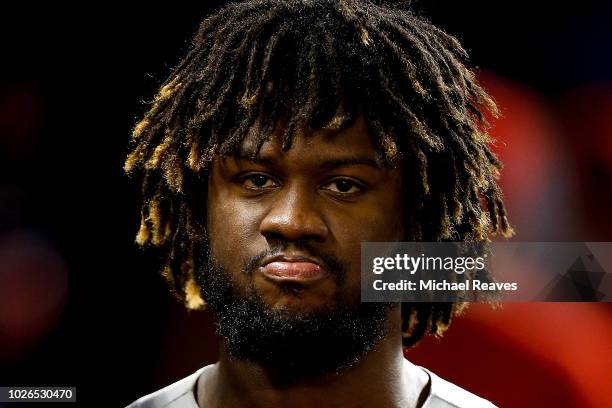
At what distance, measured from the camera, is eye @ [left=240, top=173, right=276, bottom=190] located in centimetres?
190

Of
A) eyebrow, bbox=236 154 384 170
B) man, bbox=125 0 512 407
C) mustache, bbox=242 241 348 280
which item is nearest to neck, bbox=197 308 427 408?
man, bbox=125 0 512 407

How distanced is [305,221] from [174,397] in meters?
0.52

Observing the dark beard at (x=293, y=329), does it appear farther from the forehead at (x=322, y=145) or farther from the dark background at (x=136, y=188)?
the dark background at (x=136, y=188)

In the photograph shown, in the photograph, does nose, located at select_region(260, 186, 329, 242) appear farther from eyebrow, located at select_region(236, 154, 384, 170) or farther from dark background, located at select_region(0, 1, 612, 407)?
dark background, located at select_region(0, 1, 612, 407)

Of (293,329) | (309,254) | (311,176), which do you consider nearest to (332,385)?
(293,329)

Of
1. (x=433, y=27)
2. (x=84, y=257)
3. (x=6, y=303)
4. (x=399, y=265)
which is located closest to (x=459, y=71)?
(x=433, y=27)

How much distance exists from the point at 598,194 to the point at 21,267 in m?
1.22

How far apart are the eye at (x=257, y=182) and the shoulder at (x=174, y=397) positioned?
1.44 ft

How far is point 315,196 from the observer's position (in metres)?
1.88

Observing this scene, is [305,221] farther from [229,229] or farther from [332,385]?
[332,385]

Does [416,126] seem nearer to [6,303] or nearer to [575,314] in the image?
[575,314]

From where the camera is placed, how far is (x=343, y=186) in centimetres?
190

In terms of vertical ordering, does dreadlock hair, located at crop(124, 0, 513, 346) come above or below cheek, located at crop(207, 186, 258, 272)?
above

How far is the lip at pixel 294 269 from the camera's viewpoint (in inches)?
72.7
